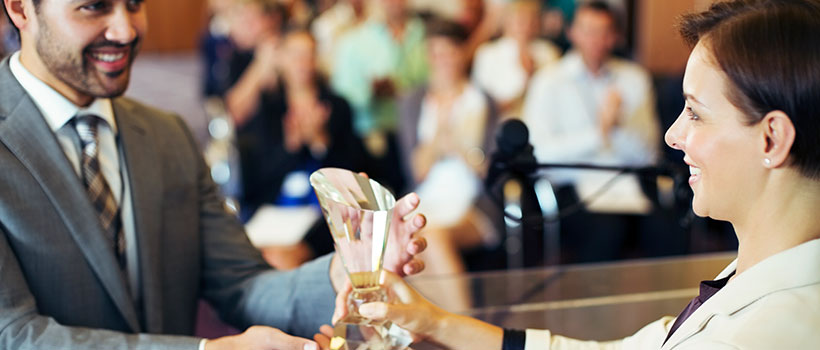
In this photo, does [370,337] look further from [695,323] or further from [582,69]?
[582,69]

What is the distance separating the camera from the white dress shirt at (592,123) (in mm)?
3479

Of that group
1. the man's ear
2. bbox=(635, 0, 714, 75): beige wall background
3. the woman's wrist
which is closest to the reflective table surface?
the woman's wrist

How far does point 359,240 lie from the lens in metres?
1.19

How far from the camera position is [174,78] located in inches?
254

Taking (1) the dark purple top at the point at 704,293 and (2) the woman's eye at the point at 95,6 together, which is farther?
(2) the woman's eye at the point at 95,6

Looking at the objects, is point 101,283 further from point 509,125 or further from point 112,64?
point 509,125

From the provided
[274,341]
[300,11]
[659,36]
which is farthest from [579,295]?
[659,36]

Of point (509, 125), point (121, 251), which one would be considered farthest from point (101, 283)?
point (509, 125)

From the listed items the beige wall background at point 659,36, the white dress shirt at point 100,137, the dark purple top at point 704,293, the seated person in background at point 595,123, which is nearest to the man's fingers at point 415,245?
the dark purple top at point 704,293

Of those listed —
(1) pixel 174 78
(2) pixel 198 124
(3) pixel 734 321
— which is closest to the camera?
(3) pixel 734 321

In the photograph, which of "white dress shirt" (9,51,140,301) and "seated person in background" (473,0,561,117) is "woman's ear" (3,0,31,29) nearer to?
"white dress shirt" (9,51,140,301)

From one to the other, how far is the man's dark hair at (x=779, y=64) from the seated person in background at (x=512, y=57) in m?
3.17

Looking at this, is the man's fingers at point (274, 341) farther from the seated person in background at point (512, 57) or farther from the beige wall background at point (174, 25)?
the beige wall background at point (174, 25)

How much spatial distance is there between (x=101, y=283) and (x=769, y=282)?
1.01 meters
